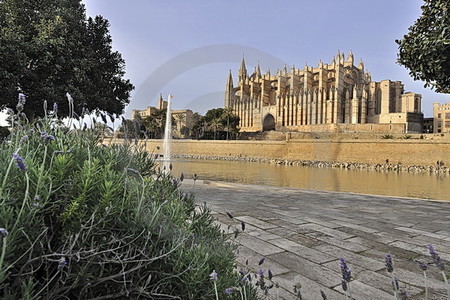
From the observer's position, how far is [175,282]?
109 cm

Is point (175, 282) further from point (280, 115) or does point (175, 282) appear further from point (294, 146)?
point (280, 115)

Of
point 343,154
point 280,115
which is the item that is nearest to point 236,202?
point 343,154

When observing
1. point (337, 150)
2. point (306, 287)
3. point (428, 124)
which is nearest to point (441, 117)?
point (428, 124)

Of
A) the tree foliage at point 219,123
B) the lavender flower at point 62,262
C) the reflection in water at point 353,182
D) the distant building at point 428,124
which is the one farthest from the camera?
the distant building at point 428,124

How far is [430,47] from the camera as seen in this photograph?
4512 millimetres

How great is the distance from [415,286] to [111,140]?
8.13ft

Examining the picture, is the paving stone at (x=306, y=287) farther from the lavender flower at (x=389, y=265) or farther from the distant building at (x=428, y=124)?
the distant building at (x=428, y=124)

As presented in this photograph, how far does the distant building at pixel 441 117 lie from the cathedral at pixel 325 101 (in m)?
8.96

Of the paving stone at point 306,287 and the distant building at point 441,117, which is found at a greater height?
the distant building at point 441,117

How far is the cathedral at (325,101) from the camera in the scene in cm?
5459

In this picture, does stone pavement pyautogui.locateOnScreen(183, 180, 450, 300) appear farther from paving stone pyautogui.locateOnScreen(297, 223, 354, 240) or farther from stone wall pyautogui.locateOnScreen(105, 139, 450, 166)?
Result: stone wall pyautogui.locateOnScreen(105, 139, 450, 166)

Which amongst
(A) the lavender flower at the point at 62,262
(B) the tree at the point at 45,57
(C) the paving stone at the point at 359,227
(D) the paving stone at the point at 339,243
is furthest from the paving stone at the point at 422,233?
(B) the tree at the point at 45,57

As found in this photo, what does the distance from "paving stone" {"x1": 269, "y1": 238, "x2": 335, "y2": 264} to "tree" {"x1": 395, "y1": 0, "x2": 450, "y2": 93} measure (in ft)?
11.7

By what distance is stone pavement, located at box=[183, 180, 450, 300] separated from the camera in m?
2.26
